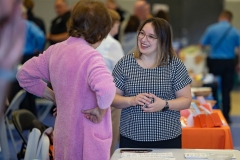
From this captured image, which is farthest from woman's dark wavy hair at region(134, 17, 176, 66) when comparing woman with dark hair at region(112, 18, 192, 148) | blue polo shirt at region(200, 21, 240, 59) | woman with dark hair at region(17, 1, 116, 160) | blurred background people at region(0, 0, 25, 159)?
blue polo shirt at region(200, 21, 240, 59)

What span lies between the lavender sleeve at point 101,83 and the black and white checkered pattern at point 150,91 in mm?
567

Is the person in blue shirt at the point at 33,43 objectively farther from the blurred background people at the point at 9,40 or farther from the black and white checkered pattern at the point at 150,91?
the blurred background people at the point at 9,40

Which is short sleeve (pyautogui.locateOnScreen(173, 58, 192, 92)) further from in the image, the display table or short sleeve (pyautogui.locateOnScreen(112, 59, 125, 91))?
the display table

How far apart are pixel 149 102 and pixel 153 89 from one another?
0.15 metres

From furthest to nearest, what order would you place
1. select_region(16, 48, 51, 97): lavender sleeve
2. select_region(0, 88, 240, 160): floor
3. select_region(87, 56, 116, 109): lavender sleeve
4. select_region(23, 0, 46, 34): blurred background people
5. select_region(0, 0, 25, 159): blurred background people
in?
1. select_region(23, 0, 46, 34): blurred background people
2. select_region(0, 88, 240, 160): floor
3. select_region(16, 48, 51, 97): lavender sleeve
4. select_region(87, 56, 116, 109): lavender sleeve
5. select_region(0, 0, 25, 159): blurred background people

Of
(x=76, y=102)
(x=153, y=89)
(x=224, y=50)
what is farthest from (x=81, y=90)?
(x=224, y=50)

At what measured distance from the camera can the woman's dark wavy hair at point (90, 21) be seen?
262 centimetres

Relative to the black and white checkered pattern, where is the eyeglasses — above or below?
above

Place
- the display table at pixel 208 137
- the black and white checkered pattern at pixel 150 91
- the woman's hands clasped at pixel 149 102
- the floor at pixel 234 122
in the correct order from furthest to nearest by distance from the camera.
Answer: the floor at pixel 234 122, the display table at pixel 208 137, the black and white checkered pattern at pixel 150 91, the woman's hands clasped at pixel 149 102

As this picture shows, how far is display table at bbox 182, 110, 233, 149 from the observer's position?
376 cm

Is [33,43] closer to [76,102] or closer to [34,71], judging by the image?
[34,71]

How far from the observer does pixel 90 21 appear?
2621 mm

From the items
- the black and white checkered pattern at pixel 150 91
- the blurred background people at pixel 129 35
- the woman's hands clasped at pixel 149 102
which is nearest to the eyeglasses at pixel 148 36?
the black and white checkered pattern at pixel 150 91

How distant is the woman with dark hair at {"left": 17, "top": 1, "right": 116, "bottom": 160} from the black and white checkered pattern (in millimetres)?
424
